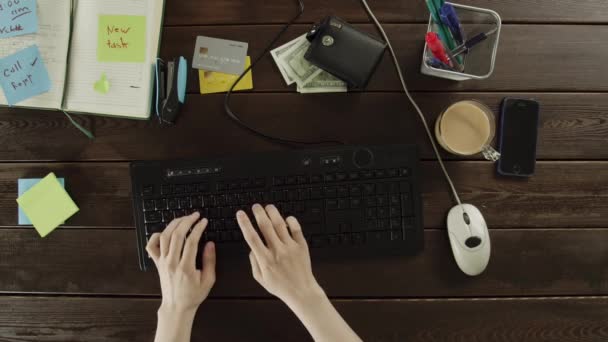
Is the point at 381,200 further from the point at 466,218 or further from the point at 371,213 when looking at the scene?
the point at 466,218

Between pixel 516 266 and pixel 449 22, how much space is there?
1.60 feet

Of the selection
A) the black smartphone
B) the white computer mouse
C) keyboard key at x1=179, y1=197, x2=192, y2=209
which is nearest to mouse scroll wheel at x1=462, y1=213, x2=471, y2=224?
the white computer mouse

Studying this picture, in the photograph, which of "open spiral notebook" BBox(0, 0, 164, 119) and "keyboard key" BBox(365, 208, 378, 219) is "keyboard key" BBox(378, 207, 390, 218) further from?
"open spiral notebook" BBox(0, 0, 164, 119)

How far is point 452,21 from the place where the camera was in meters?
0.70

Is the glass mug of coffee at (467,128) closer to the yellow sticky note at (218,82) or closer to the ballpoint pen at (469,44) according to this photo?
the ballpoint pen at (469,44)

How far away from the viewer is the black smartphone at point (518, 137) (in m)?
0.76

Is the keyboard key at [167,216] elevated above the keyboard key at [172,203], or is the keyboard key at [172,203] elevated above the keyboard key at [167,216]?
the keyboard key at [172,203]

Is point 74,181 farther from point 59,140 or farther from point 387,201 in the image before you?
point 387,201

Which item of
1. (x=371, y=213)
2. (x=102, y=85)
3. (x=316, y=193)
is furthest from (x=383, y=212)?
(x=102, y=85)

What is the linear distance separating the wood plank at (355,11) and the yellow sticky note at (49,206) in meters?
0.41

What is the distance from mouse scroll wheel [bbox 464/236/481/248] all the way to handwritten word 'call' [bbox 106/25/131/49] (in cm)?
78

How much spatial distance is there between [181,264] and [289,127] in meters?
0.34

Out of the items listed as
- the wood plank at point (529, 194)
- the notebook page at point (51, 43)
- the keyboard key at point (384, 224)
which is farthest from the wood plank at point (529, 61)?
the notebook page at point (51, 43)

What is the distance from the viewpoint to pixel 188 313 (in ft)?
2.37
